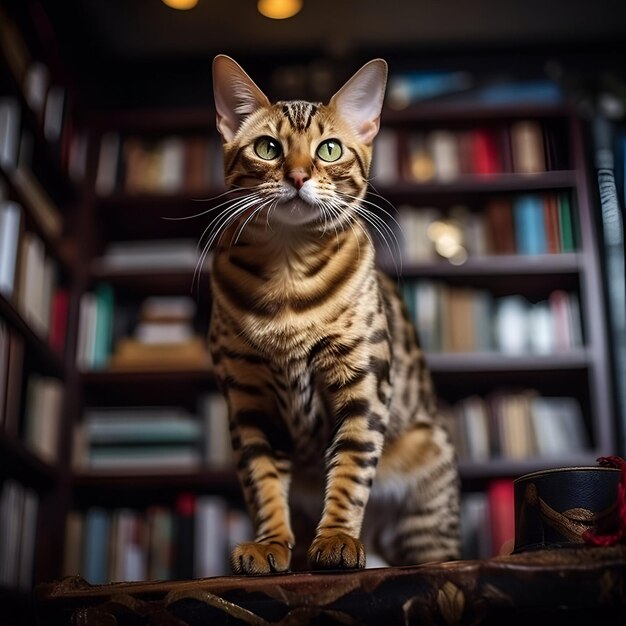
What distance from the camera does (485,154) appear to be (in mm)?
2969

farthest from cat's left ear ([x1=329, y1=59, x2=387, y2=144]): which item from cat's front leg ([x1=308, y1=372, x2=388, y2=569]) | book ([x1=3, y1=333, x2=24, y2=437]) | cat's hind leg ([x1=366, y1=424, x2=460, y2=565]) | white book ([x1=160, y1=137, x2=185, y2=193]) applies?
white book ([x1=160, y1=137, x2=185, y2=193])

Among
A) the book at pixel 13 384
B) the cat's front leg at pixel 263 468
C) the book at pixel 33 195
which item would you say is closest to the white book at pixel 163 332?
the book at pixel 33 195

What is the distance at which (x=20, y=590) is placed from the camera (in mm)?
2377

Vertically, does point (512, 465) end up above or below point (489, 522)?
above

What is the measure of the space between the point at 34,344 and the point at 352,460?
1456 mm

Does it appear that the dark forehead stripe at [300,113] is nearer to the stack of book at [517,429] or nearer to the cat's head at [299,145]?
the cat's head at [299,145]

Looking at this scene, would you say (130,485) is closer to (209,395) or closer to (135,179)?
(209,395)

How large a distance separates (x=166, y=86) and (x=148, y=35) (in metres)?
0.23

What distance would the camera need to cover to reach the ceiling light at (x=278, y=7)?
2881 mm

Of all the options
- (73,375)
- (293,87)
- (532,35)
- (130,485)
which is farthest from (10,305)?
(532,35)

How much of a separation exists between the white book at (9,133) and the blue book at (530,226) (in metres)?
1.52

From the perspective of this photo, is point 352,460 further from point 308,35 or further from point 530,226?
point 308,35

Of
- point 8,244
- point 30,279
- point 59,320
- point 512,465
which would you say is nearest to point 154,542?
point 59,320

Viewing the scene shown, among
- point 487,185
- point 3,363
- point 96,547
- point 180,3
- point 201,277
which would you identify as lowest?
point 96,547
